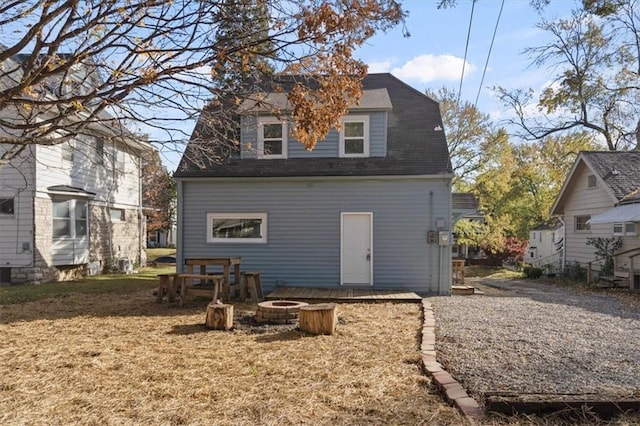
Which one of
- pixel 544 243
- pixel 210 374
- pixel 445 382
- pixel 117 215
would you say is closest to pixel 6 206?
pixel 117 215

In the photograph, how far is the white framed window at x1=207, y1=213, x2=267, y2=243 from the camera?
12.3m

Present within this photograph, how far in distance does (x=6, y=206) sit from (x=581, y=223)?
68.0 ft

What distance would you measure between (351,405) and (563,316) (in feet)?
19.6

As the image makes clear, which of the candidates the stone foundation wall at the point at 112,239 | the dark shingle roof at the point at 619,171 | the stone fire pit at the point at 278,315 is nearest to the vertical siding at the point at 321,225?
the stone fire pit at the point at 278,315

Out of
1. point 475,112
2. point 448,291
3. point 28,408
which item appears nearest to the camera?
point 28,408

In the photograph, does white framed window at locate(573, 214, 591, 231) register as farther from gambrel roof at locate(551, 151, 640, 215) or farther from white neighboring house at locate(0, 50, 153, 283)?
white neighboring house at locate(0, 50, 153, 283)

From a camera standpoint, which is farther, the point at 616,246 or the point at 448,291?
the point at 616,246

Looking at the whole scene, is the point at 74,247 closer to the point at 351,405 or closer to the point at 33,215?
the point at 33,215

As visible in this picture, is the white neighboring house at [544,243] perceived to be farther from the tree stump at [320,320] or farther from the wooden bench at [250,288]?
the tree stump at [320,320]

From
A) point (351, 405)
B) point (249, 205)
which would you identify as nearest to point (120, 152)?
point (249, 205)

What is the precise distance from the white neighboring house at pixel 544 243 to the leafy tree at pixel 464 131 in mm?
6326

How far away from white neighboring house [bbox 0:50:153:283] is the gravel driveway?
876 centimetres

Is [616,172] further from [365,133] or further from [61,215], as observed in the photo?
[61,215]

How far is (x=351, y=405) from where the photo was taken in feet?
13.6
